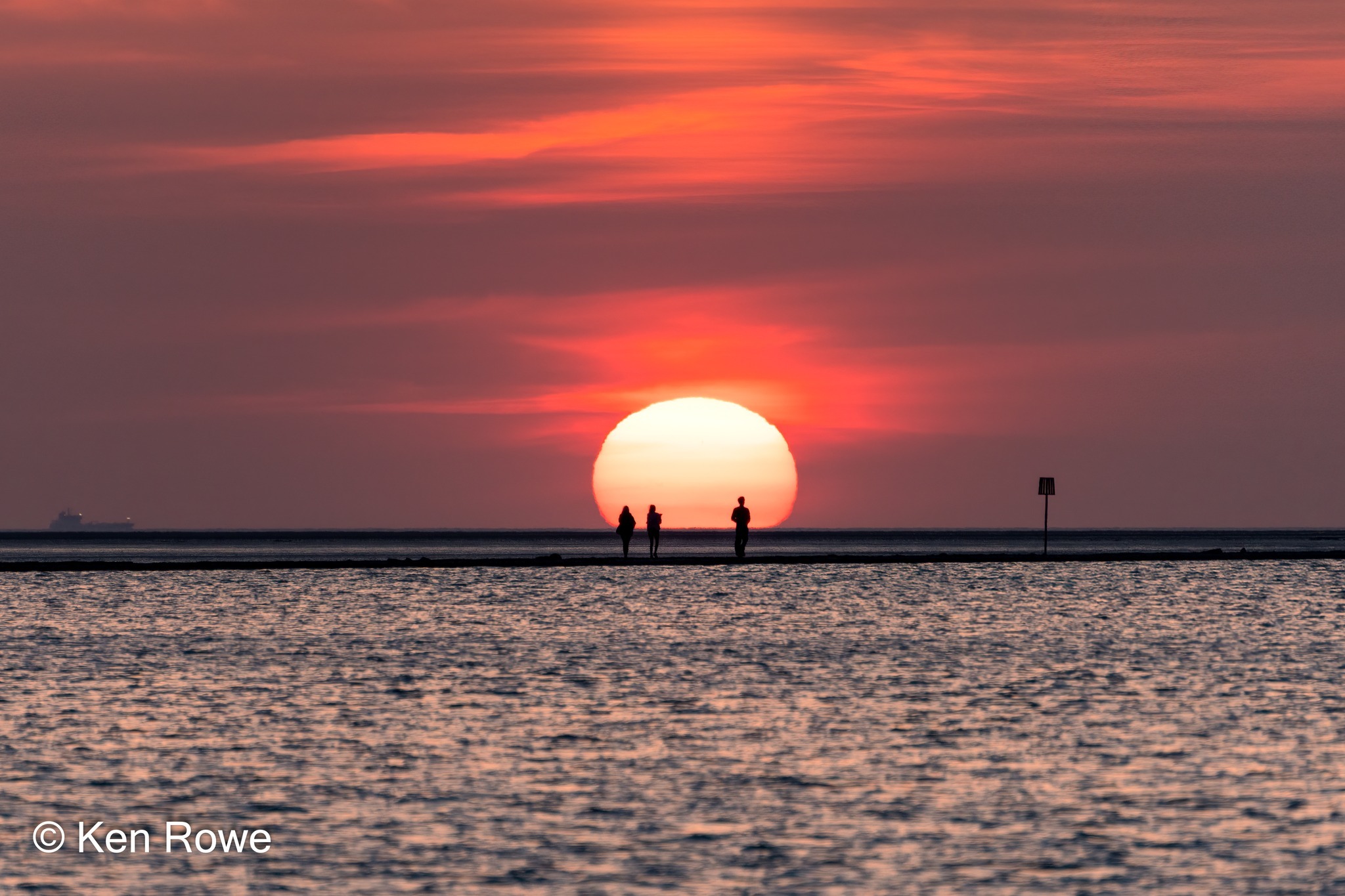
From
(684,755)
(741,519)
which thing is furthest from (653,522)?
(684,755)

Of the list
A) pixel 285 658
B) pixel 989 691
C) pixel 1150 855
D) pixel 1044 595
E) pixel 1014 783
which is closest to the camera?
pixel 1150 855

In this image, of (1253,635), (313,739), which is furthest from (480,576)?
(313,739)

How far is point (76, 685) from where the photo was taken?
28609 mm

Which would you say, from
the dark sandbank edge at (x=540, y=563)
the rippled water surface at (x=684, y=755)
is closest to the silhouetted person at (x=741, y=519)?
the dark sandbank edge at (x=540, y=563)

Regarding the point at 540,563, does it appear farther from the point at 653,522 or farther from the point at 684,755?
the point at 684,755

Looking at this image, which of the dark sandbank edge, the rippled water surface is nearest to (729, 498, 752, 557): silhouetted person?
the dark sandbank edge

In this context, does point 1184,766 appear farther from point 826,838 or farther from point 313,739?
point 313,739

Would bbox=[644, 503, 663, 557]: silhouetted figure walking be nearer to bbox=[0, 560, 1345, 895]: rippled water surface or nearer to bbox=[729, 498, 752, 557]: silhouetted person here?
bbox=[729, 498, 752, 557]: silhouetted person

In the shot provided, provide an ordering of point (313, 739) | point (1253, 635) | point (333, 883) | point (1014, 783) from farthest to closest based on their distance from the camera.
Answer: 1. point (1253, 635)
2. point (313, 739)
3. point (1014, 783)
4. point (333, 883)

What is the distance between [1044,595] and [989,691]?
33643mm

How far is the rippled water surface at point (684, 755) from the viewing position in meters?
14.5

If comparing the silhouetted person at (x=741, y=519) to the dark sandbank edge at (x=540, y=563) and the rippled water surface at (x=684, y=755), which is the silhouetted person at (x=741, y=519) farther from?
the rippled water surface at (x=684, y=755)

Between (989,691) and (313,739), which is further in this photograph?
(989,691)

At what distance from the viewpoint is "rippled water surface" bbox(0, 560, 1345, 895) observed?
1452 cm
